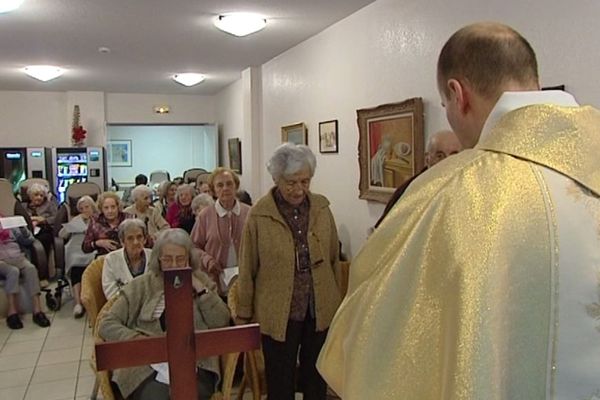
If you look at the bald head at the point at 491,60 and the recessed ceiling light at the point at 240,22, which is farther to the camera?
the recessed ceiling light at the point at 240,22

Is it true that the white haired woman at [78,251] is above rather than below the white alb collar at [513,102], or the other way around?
below

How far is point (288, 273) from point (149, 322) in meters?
0.71

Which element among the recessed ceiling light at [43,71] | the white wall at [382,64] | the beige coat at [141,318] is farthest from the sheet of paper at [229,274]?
the recessed ceiling light at [43,71]

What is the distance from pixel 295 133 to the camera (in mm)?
5223

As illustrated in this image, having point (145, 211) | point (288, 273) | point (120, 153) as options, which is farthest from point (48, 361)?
point (120, 153)

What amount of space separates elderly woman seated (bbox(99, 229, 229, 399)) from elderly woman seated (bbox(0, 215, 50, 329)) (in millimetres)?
2765

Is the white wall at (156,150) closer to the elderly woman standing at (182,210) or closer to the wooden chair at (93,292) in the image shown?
the elderly woman standing at (182,210)

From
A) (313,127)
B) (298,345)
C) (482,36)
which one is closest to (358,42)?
(313,127)

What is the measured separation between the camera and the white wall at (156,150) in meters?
10.7

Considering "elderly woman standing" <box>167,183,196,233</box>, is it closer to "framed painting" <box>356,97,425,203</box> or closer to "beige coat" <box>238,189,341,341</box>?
"framed painting" <box>356,97,425,203</box>

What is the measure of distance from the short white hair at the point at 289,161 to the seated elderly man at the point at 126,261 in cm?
130

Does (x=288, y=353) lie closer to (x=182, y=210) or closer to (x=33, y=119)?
(x=182, y=210)

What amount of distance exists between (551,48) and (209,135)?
791 centimetres

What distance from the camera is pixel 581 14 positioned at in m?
2.07
